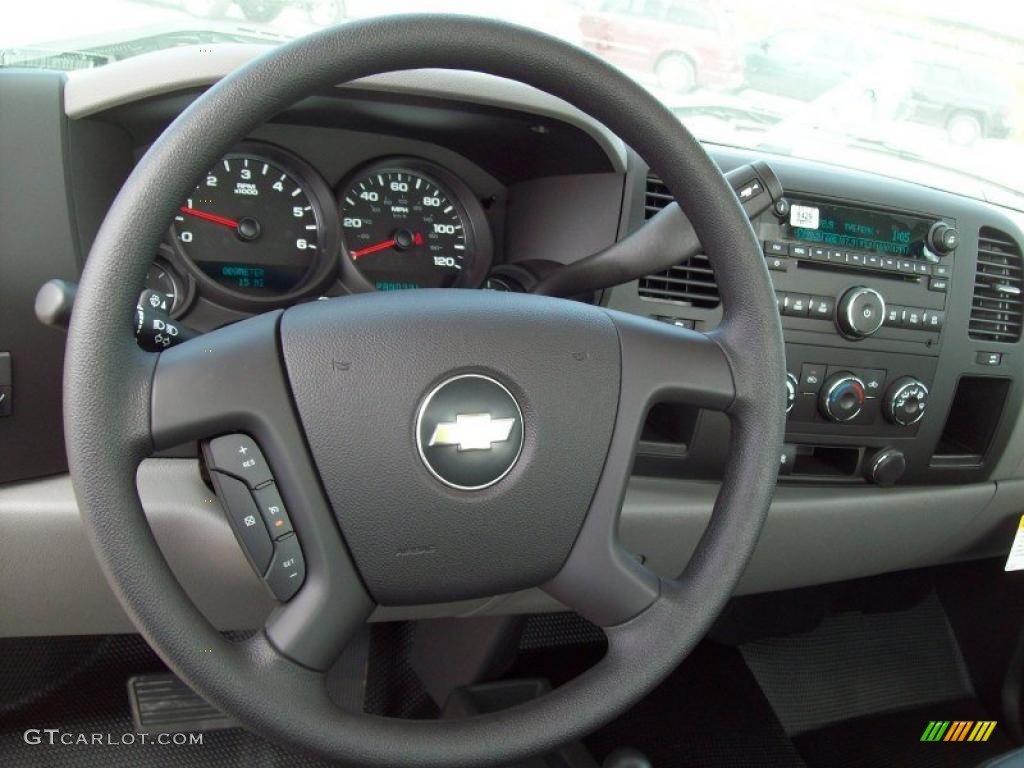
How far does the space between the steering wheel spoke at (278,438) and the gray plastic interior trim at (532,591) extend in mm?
271

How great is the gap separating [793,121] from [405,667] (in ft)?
4.12

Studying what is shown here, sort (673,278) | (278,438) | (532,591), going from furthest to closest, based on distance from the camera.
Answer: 1. (673,278)
2. (532,591)
3. (278,438)

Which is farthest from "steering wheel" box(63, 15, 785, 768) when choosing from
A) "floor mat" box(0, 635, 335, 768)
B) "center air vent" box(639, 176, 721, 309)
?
"floor mat" box(0, 635, 335, 768)

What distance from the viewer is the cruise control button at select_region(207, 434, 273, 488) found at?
0.79m

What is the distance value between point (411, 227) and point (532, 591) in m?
0.57

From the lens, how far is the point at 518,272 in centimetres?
135

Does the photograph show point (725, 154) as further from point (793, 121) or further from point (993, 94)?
point (993, 94)

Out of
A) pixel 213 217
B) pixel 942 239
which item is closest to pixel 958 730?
pixel 942 239

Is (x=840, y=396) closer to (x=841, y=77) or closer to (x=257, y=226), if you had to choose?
(x=841, y=77)

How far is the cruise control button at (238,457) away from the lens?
788 mm

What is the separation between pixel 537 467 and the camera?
0.84 meters

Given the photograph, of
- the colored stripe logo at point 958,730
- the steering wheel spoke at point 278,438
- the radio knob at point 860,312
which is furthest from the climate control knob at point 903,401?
the steering wheel spoke at point 278,438

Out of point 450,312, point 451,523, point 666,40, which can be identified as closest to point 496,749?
point 451,523

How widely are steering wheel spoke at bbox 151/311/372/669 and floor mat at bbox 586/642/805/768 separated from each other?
3.10 feet
